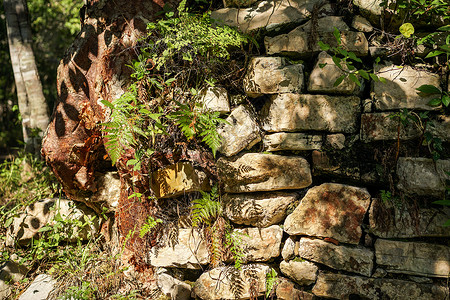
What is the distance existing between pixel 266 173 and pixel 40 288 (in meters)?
2.67

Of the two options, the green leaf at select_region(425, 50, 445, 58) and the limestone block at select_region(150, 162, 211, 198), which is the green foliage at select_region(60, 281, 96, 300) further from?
the green leaf at select_region(425, 50, 445, 58)

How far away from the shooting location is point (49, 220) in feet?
13.6

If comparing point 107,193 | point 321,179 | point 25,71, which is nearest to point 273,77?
point 321,179

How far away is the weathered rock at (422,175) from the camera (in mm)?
2895

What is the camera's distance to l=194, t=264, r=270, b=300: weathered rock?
3.25 meters

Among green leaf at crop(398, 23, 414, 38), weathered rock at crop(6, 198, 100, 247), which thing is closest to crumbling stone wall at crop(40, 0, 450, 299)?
green leaf at crop(398, 23, 414, 38)

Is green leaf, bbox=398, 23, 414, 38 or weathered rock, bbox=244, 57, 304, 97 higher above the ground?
green leaf, bbox=398, 23, 414, 38

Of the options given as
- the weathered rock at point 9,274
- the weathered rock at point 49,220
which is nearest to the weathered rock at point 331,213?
the weathered rock at point 49,220

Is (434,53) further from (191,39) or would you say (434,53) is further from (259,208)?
(191,39)

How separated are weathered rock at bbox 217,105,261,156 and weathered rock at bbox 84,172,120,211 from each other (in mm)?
1459

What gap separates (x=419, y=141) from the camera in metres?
3.02

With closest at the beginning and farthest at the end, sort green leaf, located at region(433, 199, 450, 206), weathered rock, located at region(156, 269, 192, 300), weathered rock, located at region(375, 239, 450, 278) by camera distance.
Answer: green leaf, located at region(433, 199, 450, 206), weathered rock, located at region(375, 239, 450, 278), weathered rock, located at region(156, 269, 192, 300)

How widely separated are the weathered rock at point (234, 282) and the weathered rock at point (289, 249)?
0.22m

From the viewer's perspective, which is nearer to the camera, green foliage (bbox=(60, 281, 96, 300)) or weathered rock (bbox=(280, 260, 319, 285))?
weathered rock (bbox=(280, 260, 319, 285))
